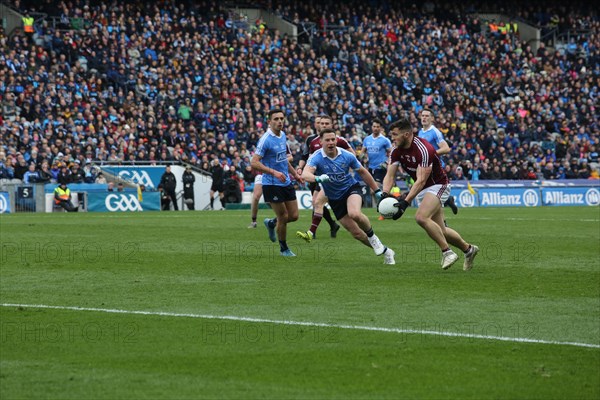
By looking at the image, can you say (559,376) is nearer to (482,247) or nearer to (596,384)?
(596,384)

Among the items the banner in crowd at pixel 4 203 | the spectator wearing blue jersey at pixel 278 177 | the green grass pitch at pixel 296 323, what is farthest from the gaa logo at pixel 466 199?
the spectator wearing blue jersey at pixel 278 177

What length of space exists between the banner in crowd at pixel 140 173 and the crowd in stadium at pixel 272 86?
2.01ft

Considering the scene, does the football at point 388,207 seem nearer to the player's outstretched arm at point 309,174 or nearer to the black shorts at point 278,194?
the player's outstretched arm at point 309,174

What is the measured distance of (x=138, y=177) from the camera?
124 ft

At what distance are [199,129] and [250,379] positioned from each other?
34968mm

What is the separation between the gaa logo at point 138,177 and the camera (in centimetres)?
3744

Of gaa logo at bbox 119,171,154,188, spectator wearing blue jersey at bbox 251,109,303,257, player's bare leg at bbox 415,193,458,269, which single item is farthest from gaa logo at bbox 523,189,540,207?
player's bare leg at bbox 415,193,458,269

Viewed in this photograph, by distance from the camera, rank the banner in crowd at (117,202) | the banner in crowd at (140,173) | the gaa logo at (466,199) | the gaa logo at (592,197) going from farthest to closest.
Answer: the gaa logo at (592,197)
the gaa logo at (466,199)
the banner in crowd at (140,173)
the banner in crowd at (117,202)

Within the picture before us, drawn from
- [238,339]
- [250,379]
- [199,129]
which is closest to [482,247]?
[238,339]

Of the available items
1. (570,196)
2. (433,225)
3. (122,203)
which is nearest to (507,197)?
(570,196)

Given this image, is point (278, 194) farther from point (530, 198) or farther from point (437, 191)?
point (530, 198)

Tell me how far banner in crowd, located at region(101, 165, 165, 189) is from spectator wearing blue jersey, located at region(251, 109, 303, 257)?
2073cm

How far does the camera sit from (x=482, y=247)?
17797 millimetres

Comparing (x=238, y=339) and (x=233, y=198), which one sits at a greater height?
(x=238, y=339)
